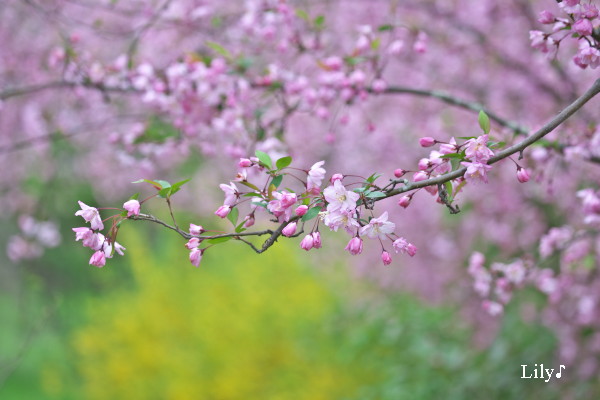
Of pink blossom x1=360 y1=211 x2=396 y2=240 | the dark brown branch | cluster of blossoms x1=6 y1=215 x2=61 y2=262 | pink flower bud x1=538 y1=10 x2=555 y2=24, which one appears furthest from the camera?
cluster of blossoms x1=6 y1=215 x2=61 y2=262

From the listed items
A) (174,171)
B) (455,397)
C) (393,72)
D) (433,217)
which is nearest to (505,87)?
(393,72)

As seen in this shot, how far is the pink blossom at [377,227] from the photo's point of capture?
48.9 inches

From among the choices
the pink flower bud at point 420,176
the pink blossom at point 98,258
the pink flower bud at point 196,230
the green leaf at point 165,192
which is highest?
the pink flower bud at point 420,176

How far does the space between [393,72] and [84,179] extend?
4823 mm

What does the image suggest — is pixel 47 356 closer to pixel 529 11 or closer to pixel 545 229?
pixel 545 229

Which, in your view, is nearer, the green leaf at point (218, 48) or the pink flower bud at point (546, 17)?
the pink flower bud at point (546, 17)

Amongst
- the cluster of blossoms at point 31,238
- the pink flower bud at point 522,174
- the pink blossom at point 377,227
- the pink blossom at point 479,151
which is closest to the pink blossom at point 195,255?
the pink blossom at point 377,227

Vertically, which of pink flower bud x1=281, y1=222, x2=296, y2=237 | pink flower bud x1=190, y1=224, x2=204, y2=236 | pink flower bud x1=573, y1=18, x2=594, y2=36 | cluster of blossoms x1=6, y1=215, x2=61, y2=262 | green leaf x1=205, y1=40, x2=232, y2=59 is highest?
green leaf x1=205, y1=40, x2=232, y2=59

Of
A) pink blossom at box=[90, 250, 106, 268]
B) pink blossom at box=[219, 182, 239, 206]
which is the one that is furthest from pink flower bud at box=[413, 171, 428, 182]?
pink blossom at box=[90, 250, 106, 268]

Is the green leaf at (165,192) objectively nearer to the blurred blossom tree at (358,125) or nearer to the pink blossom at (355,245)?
the blurred blossom tree at (358,125)

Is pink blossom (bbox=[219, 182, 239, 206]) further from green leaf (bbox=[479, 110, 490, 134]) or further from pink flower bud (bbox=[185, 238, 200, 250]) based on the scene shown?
green leaf (bbox=[479, 110, 490, 134])

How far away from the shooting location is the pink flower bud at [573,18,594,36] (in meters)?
1.30

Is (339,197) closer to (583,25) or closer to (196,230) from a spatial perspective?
(196,230)

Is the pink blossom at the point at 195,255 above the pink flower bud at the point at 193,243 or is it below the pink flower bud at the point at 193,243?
below
